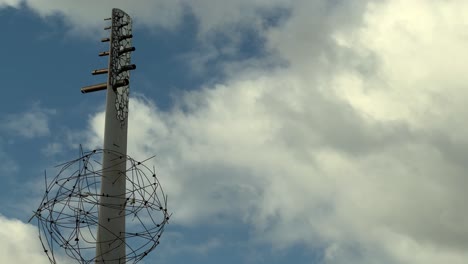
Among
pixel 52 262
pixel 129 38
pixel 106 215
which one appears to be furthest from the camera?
pixel 129 38

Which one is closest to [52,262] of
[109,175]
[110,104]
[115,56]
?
[109,175]

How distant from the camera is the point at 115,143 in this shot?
4138 centimetres

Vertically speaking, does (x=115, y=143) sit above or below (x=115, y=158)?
above

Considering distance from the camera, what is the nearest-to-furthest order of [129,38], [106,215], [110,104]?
[106,215], [110,104], [129,38]

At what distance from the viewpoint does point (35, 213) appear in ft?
125

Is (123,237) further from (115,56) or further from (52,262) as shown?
(115,56)

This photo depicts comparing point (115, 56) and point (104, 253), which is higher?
point (115, 56)

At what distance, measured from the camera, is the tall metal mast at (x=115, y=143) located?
39.0 metres

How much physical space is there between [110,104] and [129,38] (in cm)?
525

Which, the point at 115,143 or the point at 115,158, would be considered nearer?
the point at 115,158

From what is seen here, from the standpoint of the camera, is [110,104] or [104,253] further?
[110,104]

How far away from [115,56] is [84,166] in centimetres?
765

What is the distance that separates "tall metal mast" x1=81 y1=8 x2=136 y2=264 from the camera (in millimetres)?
39031

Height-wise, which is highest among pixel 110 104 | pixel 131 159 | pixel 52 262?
A: pixel 110 104
